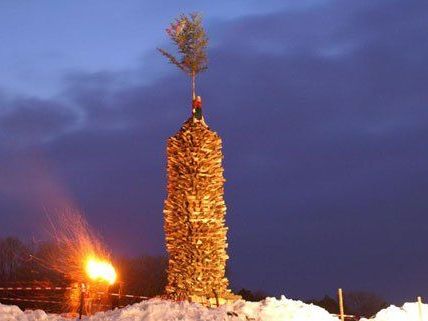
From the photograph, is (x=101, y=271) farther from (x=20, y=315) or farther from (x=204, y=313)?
(x=204, y=313)

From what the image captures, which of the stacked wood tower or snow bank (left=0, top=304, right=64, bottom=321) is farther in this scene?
the stacked wood tower

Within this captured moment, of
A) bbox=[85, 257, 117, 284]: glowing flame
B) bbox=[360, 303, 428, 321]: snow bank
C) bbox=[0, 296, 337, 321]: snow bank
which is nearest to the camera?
bbox=[0, 296, 337, 321]: snow bank

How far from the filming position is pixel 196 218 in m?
15.5

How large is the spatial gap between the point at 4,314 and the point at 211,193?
5462 mm

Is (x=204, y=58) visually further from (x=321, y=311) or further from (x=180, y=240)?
(x=321, y=311)

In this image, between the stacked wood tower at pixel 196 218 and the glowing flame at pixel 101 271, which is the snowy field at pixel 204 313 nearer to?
the stacked wood tower at pixel 196 218

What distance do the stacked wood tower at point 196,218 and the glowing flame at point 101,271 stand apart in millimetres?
2854

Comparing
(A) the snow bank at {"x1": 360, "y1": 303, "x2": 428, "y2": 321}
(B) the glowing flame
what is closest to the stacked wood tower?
(B) the glowing flame

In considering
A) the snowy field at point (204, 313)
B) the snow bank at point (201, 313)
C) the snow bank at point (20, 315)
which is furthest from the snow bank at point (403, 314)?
the snow bank at point (20, 315)

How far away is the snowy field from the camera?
→ 12234mm

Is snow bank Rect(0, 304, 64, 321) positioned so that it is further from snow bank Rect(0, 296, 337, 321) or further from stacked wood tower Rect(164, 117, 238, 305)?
stacked wood tower Rect(164, 117, 238, 305)

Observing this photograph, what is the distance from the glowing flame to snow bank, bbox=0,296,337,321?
4.44 metres

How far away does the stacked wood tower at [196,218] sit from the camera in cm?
1526

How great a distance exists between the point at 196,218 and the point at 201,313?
3.59 metres
